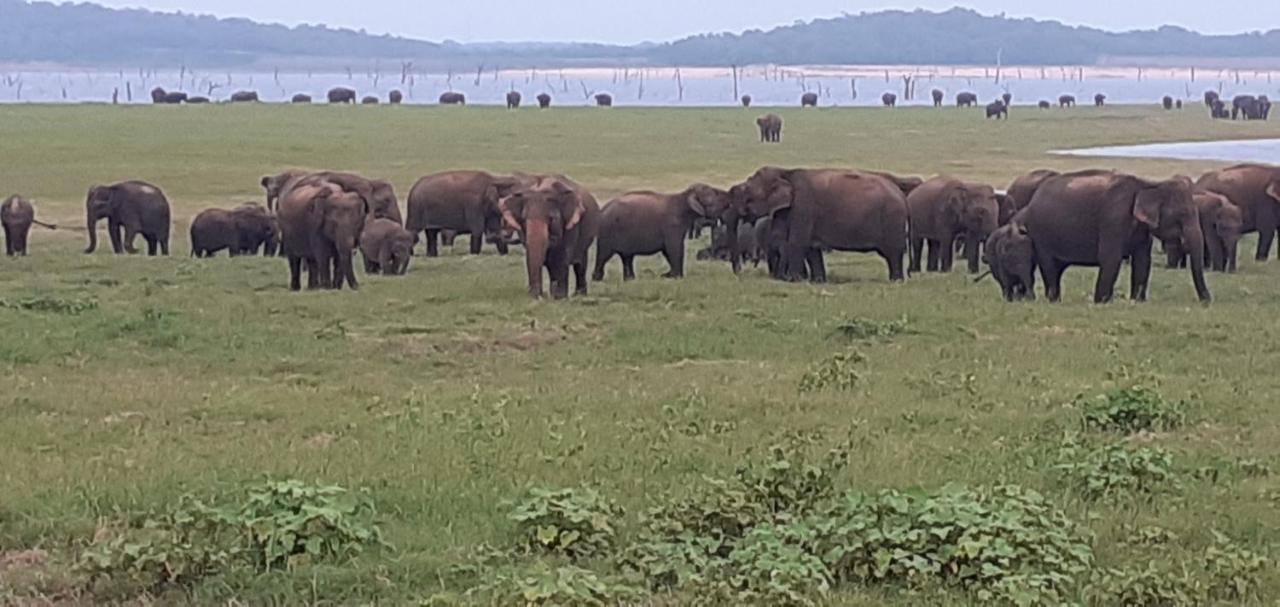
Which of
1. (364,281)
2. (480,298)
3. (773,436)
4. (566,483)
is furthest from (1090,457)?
(364,281)

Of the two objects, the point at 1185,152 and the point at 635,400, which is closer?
the point at 635,400

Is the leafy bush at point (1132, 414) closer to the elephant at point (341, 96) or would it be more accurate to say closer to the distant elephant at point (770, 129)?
the distant elephant at point (770, 129)

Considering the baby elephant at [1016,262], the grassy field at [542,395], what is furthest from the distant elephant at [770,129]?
the baby elephant at [1016,262]

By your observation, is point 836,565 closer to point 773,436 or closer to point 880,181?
point 773,436

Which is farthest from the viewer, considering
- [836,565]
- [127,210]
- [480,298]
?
[127,210]

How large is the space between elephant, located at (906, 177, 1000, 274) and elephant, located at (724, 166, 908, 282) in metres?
1.42

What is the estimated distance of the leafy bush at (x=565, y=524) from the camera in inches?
329

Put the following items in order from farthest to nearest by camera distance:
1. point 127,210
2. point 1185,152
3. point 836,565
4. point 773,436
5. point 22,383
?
1. point 1185,152
2. point 127,210
3. point 22,383
4. point 773,436
5. point 836,565

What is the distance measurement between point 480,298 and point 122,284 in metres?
4.90

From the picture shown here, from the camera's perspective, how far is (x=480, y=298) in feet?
65.5

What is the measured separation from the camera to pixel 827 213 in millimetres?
24031

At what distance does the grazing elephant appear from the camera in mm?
26781

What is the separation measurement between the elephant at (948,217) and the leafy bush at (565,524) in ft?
56.5

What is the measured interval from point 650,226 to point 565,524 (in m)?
15.8
